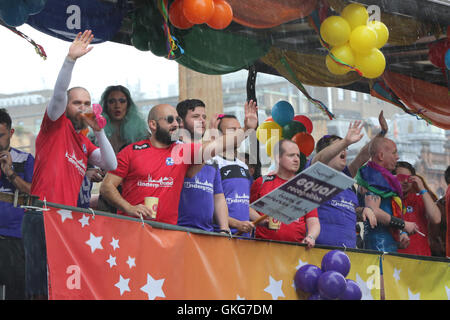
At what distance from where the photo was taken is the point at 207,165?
573cm

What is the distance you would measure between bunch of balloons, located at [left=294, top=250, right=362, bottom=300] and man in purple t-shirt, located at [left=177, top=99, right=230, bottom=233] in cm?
68

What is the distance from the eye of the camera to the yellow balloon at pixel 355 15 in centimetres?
715

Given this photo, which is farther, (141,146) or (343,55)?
(343,55)

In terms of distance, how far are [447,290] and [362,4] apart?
2.82 m

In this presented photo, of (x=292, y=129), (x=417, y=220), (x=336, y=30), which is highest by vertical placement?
(x=336, y=30)

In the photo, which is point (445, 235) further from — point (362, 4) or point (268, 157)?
point (362, 4)

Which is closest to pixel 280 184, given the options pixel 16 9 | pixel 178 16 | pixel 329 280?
pixel 329 280

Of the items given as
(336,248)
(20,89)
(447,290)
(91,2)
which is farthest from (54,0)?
(20,89)

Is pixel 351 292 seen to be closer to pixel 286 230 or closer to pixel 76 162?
pixel 286 230

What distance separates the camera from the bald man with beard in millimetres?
5258

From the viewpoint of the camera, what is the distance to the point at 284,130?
27.2 feet

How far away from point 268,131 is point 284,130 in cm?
19

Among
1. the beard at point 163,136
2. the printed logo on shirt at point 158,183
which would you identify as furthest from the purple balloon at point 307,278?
the beard at point 163,136

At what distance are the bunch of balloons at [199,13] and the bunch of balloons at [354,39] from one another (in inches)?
43.0
